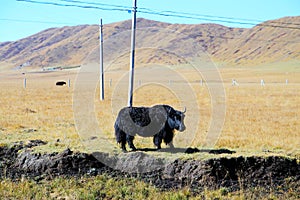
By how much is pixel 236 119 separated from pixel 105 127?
8.54 metres

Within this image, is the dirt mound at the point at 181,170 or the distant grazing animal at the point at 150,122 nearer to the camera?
the dirt mound at the point at 181,170

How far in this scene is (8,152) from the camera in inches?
499

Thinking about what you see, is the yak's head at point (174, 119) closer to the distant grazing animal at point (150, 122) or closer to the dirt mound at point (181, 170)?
the distant grazing animal at point (150, 122)

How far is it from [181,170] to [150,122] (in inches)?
92.3

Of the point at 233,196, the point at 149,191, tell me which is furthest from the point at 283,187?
the point at 149,191

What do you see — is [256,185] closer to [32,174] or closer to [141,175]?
[141,175]

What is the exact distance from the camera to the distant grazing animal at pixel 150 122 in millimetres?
12297

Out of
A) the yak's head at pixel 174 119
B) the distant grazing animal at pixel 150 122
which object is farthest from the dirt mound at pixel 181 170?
the yak's head at pixel 174 119

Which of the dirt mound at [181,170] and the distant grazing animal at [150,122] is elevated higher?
the distant grazing animal at [150,122]

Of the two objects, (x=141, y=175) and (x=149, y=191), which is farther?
(x=141, y=175)

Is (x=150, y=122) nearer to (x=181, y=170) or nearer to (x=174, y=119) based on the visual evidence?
(x=174, y=119)

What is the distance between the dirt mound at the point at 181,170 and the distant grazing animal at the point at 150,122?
1263 millimetres

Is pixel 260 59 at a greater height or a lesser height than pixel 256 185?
greater

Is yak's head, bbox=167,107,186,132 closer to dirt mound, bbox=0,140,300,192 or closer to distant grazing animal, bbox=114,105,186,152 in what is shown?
distant grazing animal, bbox=114,105,186,152
